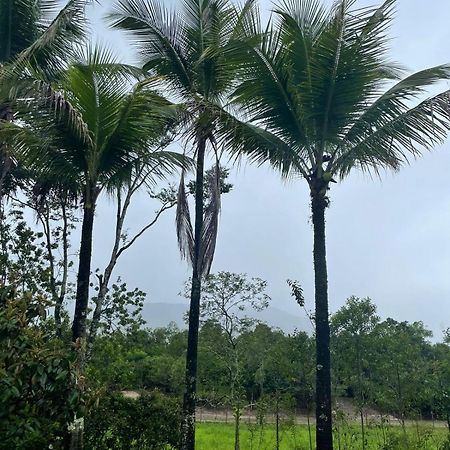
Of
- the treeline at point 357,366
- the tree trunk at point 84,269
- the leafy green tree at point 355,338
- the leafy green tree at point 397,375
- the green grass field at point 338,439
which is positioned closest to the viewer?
the tree trunk at point 84,269

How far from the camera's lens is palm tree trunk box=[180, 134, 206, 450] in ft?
21.9

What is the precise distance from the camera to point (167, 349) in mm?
23484

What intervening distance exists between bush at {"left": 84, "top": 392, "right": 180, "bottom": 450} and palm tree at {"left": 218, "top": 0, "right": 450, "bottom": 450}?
7.37ft

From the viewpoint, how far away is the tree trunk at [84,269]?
234 inches

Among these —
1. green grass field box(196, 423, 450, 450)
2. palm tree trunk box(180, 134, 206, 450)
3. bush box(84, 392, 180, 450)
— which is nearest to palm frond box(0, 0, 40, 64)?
palm tree trunk box(180, 134, 206, 450)

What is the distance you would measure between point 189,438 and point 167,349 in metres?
17.3

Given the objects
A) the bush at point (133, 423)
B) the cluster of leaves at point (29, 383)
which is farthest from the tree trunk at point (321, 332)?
the cluster of leaves at point (29, 383)

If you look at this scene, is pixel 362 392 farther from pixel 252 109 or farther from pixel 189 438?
pixel 252 109

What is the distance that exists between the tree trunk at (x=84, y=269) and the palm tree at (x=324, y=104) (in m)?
2.11

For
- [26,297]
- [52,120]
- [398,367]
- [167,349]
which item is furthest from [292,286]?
[167,349]

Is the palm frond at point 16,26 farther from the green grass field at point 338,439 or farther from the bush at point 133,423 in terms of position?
the green grass field at point 338,439

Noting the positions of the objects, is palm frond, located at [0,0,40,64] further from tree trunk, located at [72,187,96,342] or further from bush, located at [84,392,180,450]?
bush, located at [84,392,180,450]

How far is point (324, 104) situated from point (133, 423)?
4898 millimetres

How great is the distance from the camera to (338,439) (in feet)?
31.7
